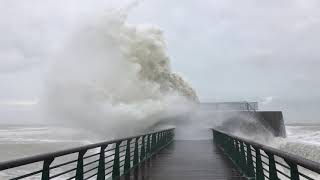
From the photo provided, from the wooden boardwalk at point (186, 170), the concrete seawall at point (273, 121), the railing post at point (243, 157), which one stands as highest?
the concrete seawall at point (273, 121)

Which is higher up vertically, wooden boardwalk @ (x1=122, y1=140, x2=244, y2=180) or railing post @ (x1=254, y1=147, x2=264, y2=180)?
railing post @ (x1=254, y1=147, x2=264, y2=180)

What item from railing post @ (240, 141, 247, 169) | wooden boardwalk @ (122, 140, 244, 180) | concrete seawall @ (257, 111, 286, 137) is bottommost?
wooden boardwalk @ (122, 140, 244, 180)

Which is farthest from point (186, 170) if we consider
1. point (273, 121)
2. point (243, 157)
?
point (273, 121)

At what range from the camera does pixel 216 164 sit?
16.0 m

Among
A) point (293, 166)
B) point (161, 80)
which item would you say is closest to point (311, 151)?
point (161, 80)

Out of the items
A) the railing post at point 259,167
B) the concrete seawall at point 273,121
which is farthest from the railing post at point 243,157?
the concrete seawall at point 273,121

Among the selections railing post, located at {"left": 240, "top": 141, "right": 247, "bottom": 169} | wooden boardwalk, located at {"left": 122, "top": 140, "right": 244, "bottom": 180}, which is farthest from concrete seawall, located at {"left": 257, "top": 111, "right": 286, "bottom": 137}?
railing post, located at {"left": 240, "top": 141, "right": 247, "bottom": 169}

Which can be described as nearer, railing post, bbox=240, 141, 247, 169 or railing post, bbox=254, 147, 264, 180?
railing post, bbox=254, 147, 264, 180

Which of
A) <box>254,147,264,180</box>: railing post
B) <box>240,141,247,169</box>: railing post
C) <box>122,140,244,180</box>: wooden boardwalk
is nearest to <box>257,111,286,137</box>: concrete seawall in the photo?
<box>122,140,244,180</box>: wooden boardwalk

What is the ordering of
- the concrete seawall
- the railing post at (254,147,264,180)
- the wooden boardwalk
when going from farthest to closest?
1. the concrete seawall
2. the wooden boardwalk
3. the railing post at (254,147,264,180)

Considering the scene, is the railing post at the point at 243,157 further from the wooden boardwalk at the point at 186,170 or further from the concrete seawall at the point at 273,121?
the concrete seawall at the point at 273,121

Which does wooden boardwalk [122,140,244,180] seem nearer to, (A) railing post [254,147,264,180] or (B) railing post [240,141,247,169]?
(B) railing post [240,141,247,169]

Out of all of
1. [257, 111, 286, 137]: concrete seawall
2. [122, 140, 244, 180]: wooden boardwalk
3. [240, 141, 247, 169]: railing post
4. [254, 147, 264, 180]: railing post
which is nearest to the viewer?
[254, 147, 264, 180]: railing post

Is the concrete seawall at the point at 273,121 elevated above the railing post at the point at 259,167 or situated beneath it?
elevated above
